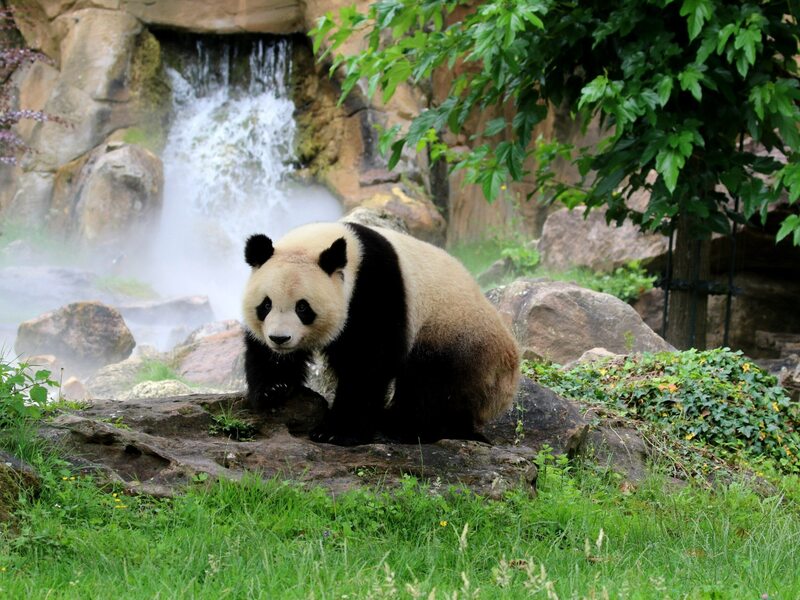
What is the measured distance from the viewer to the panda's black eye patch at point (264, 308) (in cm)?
498

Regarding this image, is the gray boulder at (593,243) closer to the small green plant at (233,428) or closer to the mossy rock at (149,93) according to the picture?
the small green plant at (233,428)

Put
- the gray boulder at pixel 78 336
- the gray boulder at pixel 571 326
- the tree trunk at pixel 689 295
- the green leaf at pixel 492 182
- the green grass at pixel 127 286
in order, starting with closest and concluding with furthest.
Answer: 1. the green leaf at pixel 492 182
2. the tree trunk at pixel 689 295
3. the gray boulder at pixel 571 326
4. the gray boulder at pixel 78 336
5. the green grass at pixel 127 286

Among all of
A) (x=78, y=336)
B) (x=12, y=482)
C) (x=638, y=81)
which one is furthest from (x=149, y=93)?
(x=12, y=482)

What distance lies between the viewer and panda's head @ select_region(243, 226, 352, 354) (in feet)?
16.0

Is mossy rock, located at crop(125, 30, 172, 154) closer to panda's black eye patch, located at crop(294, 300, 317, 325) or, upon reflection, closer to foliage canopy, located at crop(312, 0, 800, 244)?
foliage canopy, located at crop(312, 0, 800, 244)

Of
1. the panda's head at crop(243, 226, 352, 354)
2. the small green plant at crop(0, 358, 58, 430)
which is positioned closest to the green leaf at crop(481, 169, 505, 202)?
the panda's head at crop(243, 226, 352, 354)

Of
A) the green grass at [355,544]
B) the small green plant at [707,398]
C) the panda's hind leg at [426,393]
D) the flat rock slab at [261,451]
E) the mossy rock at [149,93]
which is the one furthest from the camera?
the mossy rock at [149,93]

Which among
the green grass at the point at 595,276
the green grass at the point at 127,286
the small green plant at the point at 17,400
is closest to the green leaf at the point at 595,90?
the small green plant at the point at 17,400

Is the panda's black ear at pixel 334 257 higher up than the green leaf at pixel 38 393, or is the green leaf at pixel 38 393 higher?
the panda's black ear at pixel 334 257

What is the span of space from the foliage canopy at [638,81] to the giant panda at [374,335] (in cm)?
219

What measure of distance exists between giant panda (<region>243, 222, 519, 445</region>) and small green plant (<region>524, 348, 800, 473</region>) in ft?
6.22

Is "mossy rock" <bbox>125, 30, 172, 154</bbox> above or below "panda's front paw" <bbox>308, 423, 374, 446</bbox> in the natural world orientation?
above

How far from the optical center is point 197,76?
20547 mm

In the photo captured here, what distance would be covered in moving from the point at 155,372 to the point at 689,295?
249 inches
